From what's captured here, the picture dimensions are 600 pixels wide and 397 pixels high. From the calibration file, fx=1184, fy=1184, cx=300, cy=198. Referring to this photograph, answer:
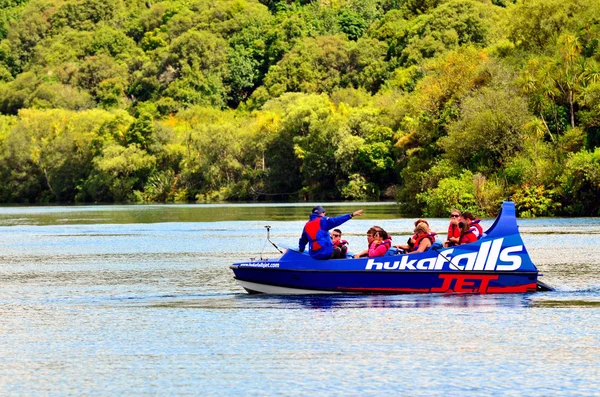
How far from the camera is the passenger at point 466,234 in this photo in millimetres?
29312

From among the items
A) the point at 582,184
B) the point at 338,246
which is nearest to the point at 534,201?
the point at 582,184

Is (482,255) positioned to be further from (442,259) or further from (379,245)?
(379,245)

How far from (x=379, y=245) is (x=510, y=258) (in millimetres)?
3210

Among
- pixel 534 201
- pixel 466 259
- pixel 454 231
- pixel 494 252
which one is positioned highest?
pixel 534 201

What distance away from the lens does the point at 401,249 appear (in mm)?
30547

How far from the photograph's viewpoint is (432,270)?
95.2 feet

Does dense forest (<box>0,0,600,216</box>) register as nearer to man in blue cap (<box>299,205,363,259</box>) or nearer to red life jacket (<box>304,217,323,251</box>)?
man in blue cap (<box>299,205,363,259</box>)

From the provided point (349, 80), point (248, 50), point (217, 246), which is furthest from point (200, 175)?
point (217, 246)

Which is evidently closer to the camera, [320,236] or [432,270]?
[432,270]

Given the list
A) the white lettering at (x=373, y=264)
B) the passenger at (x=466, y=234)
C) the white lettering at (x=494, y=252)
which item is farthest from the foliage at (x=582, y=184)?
the white lettering at (x=373, y=264)

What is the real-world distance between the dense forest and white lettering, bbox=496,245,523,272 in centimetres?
4040

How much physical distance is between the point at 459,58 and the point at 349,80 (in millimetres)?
89141

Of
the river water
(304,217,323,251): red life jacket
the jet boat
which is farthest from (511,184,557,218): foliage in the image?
(304,217,323,251): red life jacket

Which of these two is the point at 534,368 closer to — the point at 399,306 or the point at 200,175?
the point at 399,306
